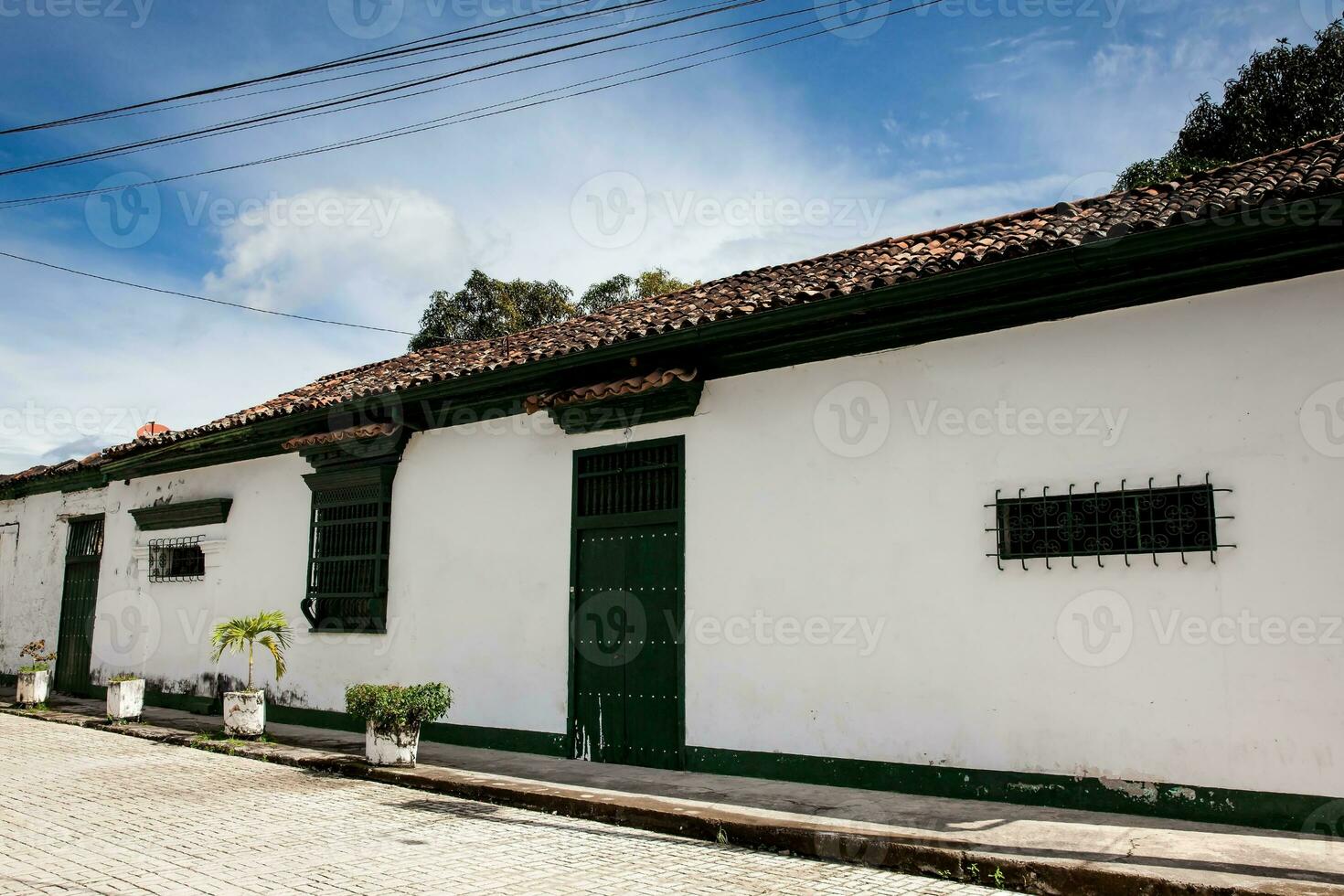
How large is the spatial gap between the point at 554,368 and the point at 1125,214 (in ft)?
14.5

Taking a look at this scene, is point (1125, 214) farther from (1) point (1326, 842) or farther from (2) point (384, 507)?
(2) point (384, 507)

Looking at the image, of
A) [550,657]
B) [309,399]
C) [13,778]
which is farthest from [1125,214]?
[13,778]

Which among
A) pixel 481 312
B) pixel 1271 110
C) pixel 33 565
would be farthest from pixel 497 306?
pixel 1271 110

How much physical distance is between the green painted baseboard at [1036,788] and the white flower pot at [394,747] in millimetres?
2294

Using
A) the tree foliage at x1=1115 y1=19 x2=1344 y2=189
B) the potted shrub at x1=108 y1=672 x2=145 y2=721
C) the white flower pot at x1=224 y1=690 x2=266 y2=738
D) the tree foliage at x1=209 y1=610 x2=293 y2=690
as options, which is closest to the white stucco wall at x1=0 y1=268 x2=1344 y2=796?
the tree foliage at x1=209 y1=610 x2=293 y2=690

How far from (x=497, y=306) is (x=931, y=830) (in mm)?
20351

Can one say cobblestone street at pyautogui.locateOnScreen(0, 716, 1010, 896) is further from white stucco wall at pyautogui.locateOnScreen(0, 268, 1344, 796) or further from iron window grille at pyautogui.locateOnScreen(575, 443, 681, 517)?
iron window grille at pyautogui.locateOnScreen(575, 443, 681, 517)

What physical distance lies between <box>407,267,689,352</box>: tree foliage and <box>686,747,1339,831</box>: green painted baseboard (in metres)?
17.7

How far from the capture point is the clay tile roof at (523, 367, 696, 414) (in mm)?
7438

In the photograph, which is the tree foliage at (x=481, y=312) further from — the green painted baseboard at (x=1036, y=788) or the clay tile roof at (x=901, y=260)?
the green painted baseboard at (x=1036, y=788)

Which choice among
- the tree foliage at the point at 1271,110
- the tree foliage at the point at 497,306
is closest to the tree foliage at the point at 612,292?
the tree foliage at the point at 497,306

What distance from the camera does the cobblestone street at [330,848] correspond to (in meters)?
4.55

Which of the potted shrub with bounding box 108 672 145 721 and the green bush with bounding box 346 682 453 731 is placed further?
the potted shrub with bounding box 108 672 145 721

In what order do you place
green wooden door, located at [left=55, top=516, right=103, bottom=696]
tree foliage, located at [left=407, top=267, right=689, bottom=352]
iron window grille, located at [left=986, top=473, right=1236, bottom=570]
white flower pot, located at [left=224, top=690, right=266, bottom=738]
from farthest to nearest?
tree foliage, located at [left=407, top=267, right=689, bottom=352] < green wooden door, located at [left=55, top=516, right=103, bottom=696] < white flower pot, located at [left=224, top=690, right=266, bottom=738] < iron window grille, located at [left=986, top=473, right=1236, bottom=570]
